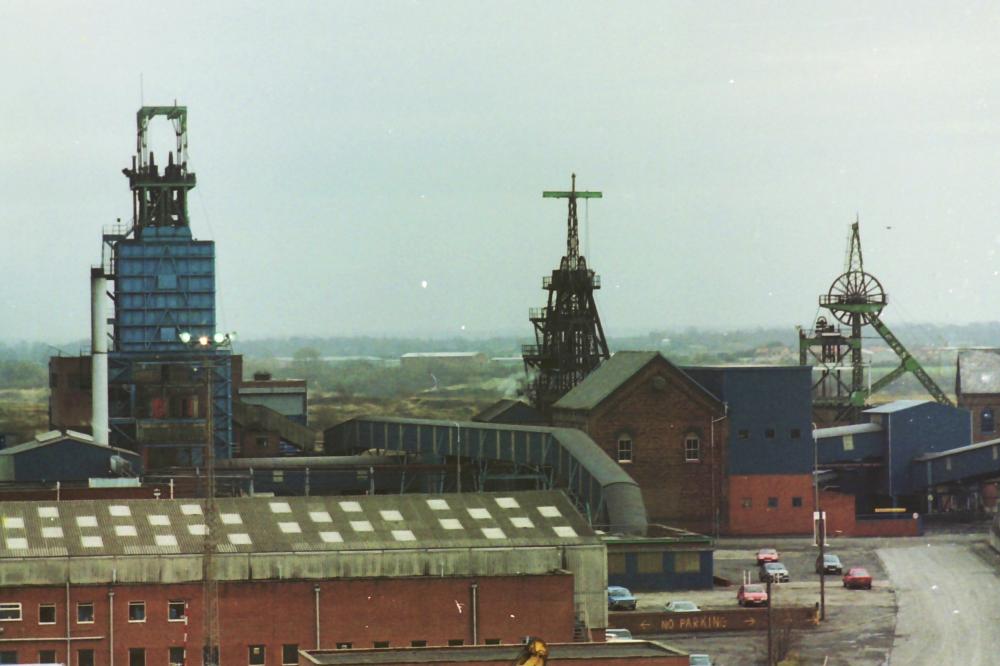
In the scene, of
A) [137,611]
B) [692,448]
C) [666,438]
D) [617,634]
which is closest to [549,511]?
[617,634]

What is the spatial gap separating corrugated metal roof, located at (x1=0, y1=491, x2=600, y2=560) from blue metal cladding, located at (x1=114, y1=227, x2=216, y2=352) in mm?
Result: 31376

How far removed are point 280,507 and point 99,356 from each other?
3023 centimetres

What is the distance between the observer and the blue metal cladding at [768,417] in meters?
82.4

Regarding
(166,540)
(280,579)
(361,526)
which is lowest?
(280,579)

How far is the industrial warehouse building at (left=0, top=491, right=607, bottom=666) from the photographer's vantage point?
158ft

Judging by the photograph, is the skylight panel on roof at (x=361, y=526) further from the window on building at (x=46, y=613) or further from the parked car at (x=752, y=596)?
the parked car at (x=752, y=596)

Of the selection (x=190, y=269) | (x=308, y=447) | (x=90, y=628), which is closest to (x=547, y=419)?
(x=308, y=447)

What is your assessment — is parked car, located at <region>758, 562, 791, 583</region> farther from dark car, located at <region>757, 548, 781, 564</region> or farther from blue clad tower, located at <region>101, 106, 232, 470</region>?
blue clad tower, located at <region>101, 106, 232, 470</region>

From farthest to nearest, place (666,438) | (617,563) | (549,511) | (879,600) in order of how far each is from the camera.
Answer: (666,438) → (617,563) → (879,600) → (549,511)

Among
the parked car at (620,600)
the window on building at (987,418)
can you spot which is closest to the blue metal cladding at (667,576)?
the parked car at (620,600)

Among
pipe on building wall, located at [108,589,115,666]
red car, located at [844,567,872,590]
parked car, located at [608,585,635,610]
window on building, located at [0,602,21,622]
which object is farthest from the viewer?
red car, located at [844,567,872,590]

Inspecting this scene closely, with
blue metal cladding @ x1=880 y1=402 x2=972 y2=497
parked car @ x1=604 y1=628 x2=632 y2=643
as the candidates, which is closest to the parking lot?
parked car @ x1=604 y1=628 x2=632 y2=643

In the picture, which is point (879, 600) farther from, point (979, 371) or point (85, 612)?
point (979, 371)

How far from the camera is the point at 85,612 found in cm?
4819
